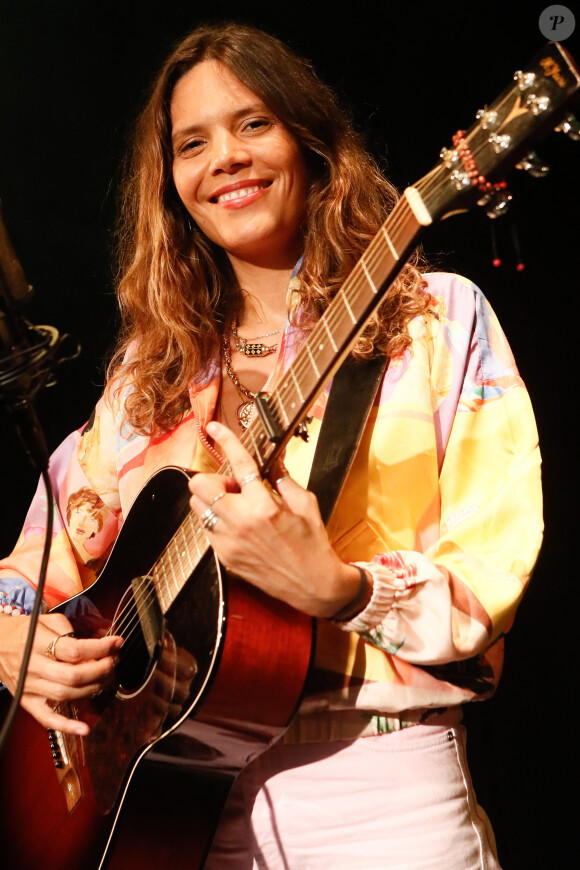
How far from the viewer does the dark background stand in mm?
2207

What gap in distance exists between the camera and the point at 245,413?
1.76 m

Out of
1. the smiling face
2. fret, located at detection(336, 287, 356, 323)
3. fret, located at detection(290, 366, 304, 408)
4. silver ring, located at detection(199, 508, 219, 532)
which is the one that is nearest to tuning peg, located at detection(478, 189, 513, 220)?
fret, located at detection(336, 287, 356, 323)

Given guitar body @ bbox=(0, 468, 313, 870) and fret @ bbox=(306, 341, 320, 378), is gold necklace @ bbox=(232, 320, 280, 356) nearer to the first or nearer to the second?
guitar body @ bbox=(0, 468, 313, 870)

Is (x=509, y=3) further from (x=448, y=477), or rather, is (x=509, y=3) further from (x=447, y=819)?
(x=447, y=819)

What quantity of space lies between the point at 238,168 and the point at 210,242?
367 mm

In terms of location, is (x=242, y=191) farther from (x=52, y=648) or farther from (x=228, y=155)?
(x=52, y=648)

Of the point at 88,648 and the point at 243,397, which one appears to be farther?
the point at 243,397

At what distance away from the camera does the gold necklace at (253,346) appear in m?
1.84

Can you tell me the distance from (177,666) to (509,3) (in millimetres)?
1822

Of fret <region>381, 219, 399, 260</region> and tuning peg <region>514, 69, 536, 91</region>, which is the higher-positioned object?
tuning peg <region>514, 69, 536, 91</region>

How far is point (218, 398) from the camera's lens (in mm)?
1800

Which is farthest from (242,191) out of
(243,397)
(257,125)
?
(243,397)

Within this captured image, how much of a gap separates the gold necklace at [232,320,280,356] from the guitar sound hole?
578 millimetres

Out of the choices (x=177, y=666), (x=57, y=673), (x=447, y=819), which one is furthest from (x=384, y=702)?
(x=57, y=673)
